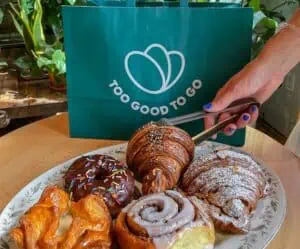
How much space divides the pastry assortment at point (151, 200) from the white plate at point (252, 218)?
14 mm

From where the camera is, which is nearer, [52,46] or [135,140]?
[135,140]

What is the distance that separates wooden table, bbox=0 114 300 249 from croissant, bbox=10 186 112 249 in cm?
17

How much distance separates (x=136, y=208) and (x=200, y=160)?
0.58 ft

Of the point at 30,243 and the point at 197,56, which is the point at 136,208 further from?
the point at 197,56

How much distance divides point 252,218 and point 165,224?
163mm

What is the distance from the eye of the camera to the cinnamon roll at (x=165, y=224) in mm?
579

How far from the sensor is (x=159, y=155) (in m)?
0.77

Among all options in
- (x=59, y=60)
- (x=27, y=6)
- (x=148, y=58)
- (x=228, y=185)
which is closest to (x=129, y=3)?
(x=148, y=58)

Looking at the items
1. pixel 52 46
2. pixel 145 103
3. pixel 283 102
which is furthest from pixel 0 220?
pixel 283 102

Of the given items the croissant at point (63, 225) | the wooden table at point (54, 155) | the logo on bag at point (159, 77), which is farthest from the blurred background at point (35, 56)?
the croissant at point (63, 225)

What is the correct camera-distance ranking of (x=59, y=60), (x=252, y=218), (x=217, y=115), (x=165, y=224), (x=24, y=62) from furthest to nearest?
(x=24, y=62) → (x=59, y=60) → (x=217, y=115) → (x=252, y=218) → (x=165, y=224)

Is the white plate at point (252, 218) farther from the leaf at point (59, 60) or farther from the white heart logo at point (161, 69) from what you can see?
the leaf at point (59, 60)

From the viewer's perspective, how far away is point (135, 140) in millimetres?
818

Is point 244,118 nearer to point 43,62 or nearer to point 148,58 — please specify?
point 148,58
